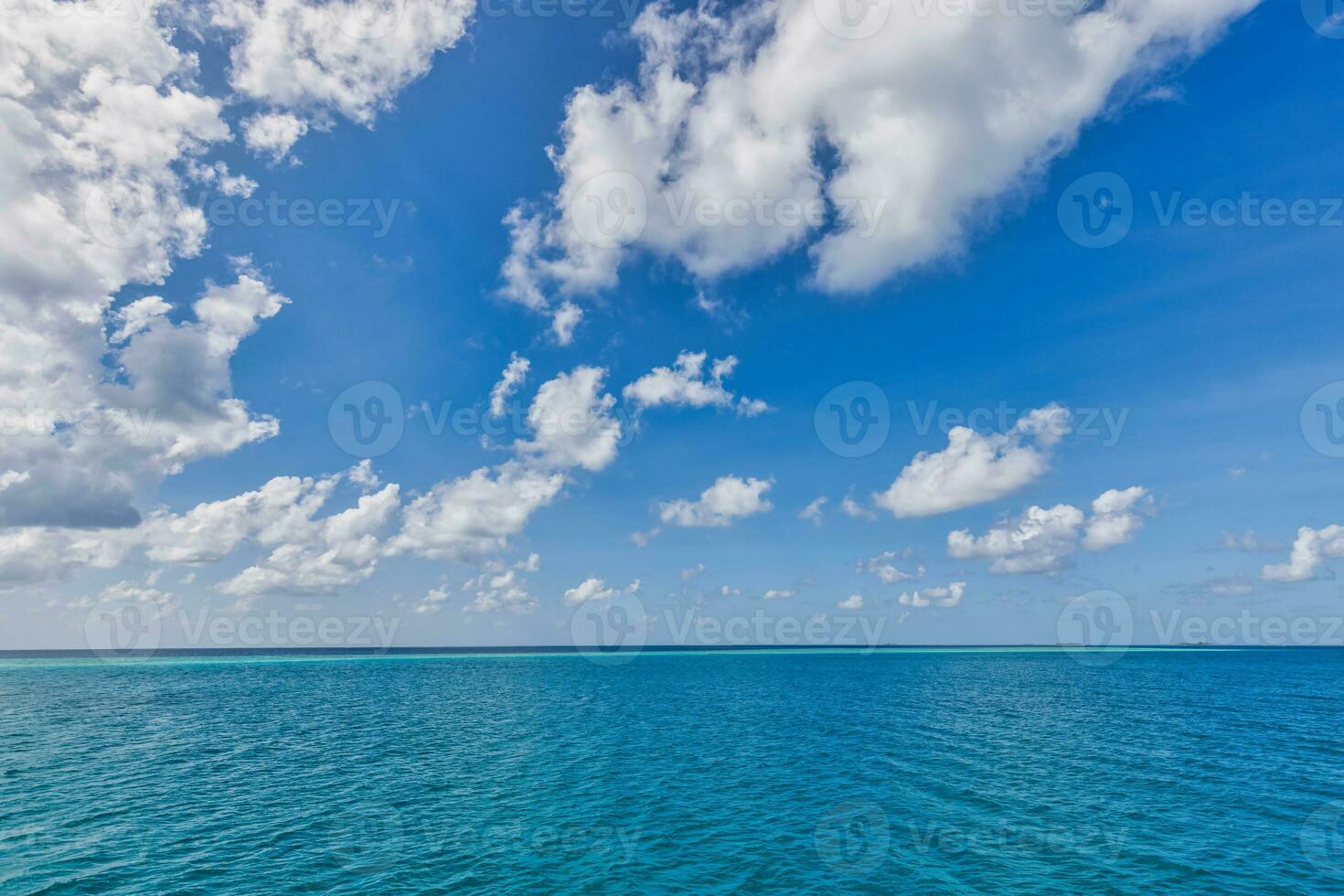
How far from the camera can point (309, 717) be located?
8125 cm

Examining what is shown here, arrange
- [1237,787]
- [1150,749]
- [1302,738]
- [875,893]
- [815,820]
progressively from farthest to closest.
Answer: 1. [1302,738]
2. [1150,749]
3. [1237,787]
4. [815,820]
5. [875,893]

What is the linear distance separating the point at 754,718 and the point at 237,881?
63441 millimetres

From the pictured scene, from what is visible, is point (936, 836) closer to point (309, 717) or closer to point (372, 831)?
point (372, 831)

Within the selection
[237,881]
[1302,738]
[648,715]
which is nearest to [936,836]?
[237,881]

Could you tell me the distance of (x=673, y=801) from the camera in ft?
136

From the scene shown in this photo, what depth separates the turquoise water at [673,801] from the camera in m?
29.4

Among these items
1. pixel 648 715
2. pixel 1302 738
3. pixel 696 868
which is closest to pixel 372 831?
pixel 696 868

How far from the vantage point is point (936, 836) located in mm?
34344

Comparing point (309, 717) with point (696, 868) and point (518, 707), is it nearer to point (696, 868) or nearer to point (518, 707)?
point (518, 707)

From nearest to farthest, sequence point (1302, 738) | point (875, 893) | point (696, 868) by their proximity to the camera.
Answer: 1. point (875, 893)
2. point (696, 868)
3. point (1302, 738)

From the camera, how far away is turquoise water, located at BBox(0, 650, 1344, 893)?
29.4m

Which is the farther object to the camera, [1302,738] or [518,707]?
[518,707]

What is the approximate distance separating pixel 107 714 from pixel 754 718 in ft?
305

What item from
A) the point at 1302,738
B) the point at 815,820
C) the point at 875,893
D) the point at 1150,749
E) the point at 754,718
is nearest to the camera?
the point at 875,893
